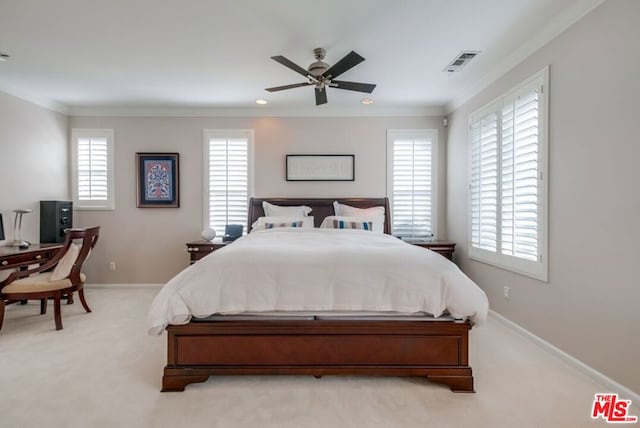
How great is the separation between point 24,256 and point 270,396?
3.28 m

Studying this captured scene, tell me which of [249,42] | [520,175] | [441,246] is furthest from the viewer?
[441,246]

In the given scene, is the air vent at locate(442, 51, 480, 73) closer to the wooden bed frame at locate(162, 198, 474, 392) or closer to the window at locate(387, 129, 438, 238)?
the window at locate(387, 129, 438, 238)

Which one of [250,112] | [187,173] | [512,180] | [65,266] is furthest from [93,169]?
[512,180]

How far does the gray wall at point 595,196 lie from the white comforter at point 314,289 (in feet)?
2.84

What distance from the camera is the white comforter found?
2.12 meters

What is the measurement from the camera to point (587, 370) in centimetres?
232

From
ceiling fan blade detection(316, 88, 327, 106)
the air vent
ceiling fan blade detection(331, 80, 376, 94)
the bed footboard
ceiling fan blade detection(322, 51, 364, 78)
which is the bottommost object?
the bed footboard

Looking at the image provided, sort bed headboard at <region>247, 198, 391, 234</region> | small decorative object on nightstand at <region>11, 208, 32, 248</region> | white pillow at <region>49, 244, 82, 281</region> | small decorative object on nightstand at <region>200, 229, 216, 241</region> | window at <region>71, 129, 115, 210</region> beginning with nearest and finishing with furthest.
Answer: white pillow at <region>49, 244, 82, 281</region> → small decorative object on nightstand at <region>11, 208, 32, 248</region> → small decorative object on nightstand at <region>200, 229, 216, 241</region> → bed headboard at <region>247, 198, 391, 234</region> → window at <region>71, 129, 115, 210</region>

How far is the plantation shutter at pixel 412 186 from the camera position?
4906 millimetres

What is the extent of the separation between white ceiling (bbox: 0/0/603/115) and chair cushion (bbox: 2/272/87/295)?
2293 mm

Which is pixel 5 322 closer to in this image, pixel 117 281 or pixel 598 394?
pixel 117 281

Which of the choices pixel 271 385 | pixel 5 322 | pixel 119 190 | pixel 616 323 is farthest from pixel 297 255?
pixel 119 190

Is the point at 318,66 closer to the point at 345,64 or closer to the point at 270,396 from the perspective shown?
the point at 345,64

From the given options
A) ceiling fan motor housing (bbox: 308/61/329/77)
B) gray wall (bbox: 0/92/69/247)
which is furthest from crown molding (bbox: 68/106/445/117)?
ceiling fan motor housing (bbox: 308/61/329/77)
